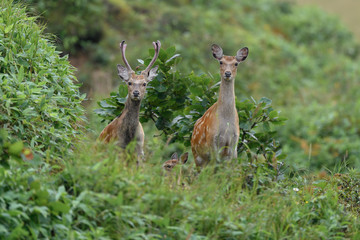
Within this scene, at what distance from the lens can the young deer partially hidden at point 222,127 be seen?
23.2ft

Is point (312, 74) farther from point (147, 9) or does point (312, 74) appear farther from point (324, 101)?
point (147, 9)

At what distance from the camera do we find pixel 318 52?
21.1m

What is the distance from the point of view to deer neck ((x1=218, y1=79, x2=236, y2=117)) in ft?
23.4

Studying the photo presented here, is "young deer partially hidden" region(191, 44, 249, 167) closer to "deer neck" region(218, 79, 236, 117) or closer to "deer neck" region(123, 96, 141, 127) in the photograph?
"deer neck" region(218, 79, 236, 117)

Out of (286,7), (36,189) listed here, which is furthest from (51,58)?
(286,7)

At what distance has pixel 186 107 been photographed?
8047 mm

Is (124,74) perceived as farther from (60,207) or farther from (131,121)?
(60,207)

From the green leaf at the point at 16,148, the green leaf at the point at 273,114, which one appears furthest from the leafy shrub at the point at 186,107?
the green leaf at the point at 16,148

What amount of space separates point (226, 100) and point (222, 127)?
1.11 feet

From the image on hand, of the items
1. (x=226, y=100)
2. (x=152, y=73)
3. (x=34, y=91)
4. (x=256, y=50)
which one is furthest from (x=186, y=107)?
(x=256, y=50)

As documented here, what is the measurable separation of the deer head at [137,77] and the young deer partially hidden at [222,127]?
0.82 m

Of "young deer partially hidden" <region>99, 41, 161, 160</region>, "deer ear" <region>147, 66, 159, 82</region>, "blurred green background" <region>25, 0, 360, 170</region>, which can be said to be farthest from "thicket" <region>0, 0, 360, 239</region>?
"blurred green background" <region>25, 0, 360, 170</region>

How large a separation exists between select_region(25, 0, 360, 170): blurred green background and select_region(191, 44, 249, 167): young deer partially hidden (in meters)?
6.15

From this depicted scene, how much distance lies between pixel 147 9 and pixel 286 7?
22.5 feet
